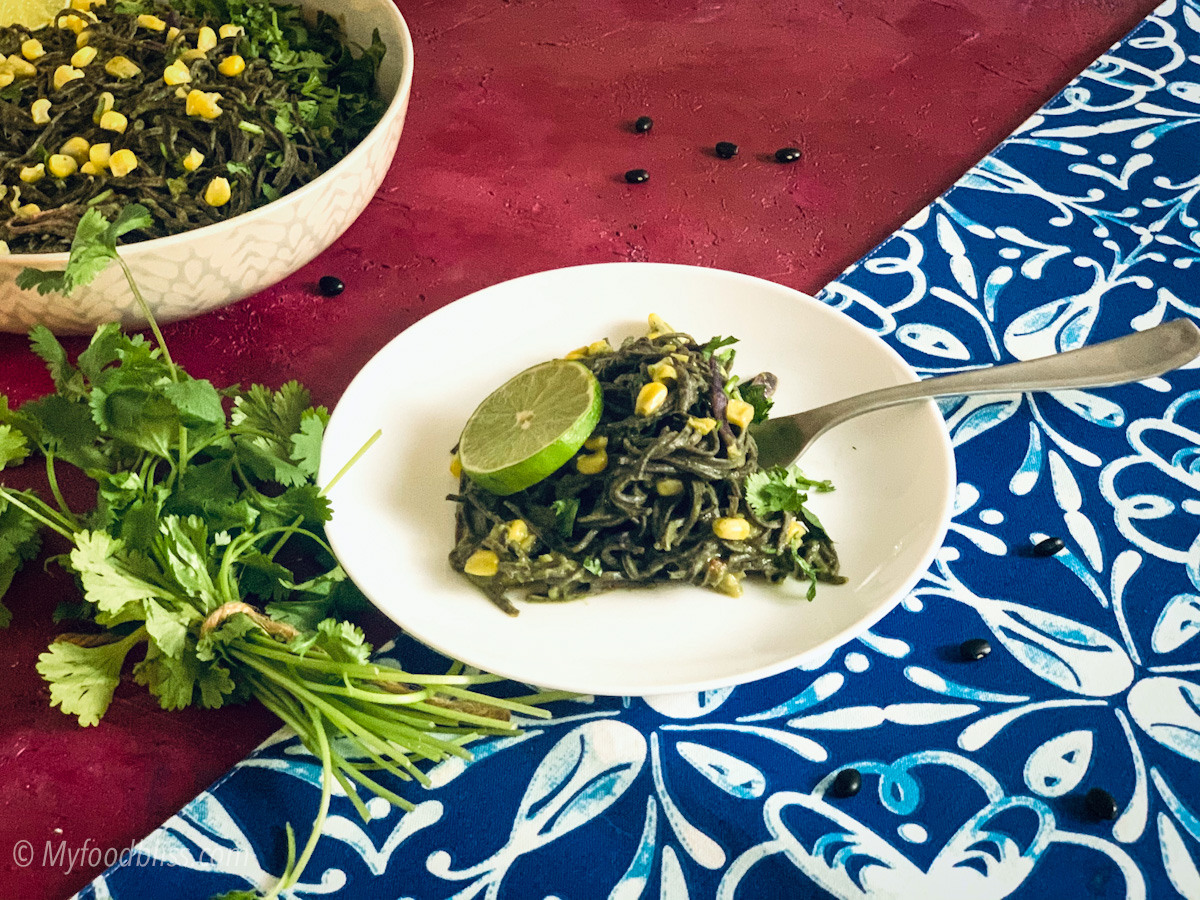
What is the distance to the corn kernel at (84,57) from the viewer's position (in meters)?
2.38

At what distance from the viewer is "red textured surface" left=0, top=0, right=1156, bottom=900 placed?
1745 millimetres

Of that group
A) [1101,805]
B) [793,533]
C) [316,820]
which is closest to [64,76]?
[316,820]

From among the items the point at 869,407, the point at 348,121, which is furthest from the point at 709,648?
the point at 348,121

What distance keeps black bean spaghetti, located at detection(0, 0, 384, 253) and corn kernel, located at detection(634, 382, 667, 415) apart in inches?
40.7

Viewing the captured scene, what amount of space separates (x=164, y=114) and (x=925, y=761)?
6.91 ft

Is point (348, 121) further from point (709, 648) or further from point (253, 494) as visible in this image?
point (709, 648)

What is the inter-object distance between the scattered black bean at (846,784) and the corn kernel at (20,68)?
93.5 inches

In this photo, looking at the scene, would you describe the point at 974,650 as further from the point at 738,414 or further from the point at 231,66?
the point at 231,66

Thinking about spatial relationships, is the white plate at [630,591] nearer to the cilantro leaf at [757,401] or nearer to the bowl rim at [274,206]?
the cilantro leaf at [757,401]

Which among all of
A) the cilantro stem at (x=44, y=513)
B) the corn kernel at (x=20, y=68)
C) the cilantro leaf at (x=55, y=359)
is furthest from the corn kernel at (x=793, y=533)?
the corn kernel at (x=20, y=68)

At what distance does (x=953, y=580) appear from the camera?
1.97 m

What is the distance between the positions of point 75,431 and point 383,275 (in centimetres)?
99

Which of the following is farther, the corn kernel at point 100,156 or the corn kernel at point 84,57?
the corn kernel at point 84,57

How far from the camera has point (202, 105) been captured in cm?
228
